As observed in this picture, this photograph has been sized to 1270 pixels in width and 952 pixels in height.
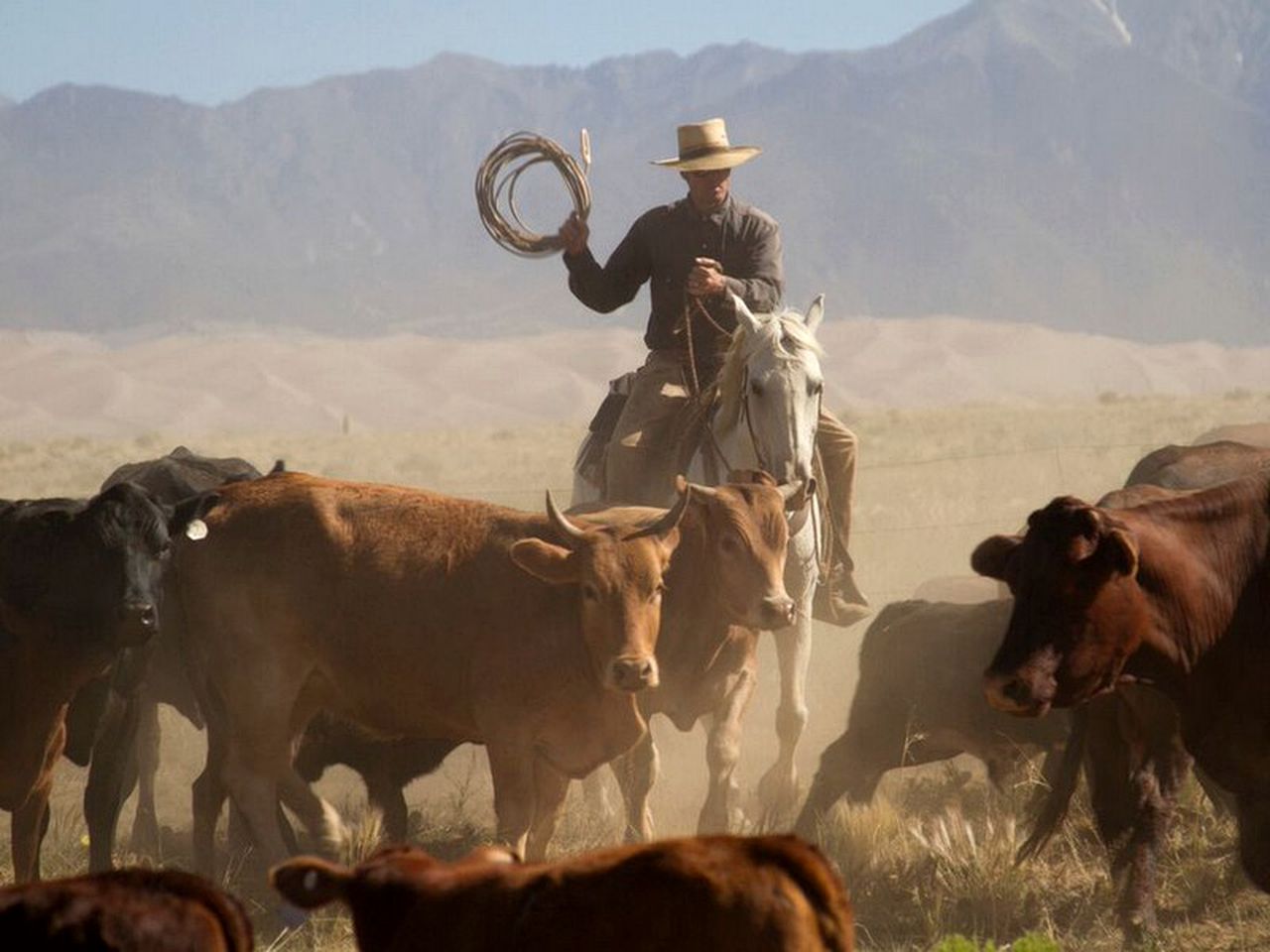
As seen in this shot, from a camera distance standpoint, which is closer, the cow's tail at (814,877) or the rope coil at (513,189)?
the cow's tail at (814,877)

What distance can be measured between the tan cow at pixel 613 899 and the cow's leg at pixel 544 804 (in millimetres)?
4057

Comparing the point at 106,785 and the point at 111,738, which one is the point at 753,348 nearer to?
the point at 111,738

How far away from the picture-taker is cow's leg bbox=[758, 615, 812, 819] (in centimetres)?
1080

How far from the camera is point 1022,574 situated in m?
6.64

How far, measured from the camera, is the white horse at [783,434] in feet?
34.3

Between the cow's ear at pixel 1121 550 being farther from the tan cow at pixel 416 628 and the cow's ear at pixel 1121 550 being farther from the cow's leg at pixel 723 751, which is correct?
the cow's leg at pixel 723 751

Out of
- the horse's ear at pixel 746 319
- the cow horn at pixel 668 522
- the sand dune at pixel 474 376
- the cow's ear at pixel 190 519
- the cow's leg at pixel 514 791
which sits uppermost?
the horse's ear at pixel 746 319

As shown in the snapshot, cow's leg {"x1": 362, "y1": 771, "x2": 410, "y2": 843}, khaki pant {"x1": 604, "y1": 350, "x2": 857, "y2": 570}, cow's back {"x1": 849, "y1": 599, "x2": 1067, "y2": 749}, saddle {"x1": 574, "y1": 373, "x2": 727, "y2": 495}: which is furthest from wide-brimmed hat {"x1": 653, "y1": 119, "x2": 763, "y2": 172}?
cow's leg {"x1": 362, "y1": 771, "x2": 410, "y2": 843}

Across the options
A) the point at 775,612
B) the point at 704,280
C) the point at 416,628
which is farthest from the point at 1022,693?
the point at 704,280

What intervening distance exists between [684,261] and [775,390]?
4.22 feet

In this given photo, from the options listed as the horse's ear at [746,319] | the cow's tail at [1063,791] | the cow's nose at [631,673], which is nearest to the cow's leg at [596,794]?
the horse's ear at [746,319]

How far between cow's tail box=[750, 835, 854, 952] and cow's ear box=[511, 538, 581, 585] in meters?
4.05

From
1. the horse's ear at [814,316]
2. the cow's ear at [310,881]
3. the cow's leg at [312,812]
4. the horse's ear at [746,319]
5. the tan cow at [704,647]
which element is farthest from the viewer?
the horse's ear at [814,316]

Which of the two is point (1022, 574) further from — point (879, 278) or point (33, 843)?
point (879, 278)
